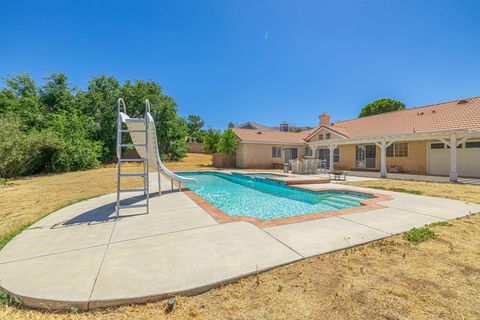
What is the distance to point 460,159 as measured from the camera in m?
13.7

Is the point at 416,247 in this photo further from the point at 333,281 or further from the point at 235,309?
the point at 235,309

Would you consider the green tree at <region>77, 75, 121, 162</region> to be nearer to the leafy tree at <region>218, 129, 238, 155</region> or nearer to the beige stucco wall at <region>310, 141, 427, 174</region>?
the leafy tree at <region>218, 129, 238, 155</region>

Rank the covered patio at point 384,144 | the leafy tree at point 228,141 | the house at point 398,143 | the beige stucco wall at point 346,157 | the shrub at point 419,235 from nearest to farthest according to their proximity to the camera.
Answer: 1. the shrub at point 419,235
2. the covered patio at point 384,144
3. the house at point 398,143
4. the beige stucco wall at point 346,157
5. the leafy tree at point 228,141

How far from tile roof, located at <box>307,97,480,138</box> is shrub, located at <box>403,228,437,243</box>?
13.1 m

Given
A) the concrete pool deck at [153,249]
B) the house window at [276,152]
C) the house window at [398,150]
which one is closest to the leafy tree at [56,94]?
the house window at [276,152]

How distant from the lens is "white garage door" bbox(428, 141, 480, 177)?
43.0ft

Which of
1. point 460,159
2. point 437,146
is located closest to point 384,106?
point 437,146

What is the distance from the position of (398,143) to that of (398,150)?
0.55 m

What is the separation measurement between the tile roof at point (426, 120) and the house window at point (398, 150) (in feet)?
4.47

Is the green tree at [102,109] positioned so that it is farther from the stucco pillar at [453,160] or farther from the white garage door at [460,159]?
the white garage door at [460,159]

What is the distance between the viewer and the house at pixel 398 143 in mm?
12773

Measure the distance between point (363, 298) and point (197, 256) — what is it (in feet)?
6.83

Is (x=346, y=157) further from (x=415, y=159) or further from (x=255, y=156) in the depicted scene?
(x=255, y=156)

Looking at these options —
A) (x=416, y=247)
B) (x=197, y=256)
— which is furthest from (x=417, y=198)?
(x=197, y=256)
